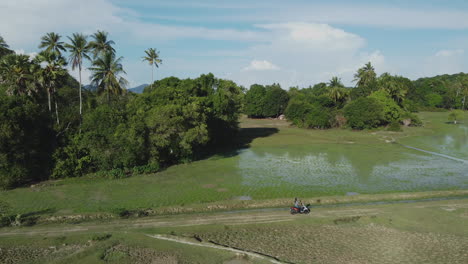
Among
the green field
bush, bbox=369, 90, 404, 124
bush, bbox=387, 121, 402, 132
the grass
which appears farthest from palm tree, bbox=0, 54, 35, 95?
bush, bbox=369, 90, 404, 124

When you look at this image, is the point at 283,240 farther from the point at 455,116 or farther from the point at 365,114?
the point at 455,116

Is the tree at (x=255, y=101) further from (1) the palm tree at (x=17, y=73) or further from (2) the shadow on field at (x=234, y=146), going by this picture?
(1) the palm tree at (x=17, y=73)

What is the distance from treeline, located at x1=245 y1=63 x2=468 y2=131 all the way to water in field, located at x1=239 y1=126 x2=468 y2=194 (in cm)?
1997

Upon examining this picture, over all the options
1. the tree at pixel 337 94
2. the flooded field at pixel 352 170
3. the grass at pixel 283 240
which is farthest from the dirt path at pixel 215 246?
the tree at pixel 337 94

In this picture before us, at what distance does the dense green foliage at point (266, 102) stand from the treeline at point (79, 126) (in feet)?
214

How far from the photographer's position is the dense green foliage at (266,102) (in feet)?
349

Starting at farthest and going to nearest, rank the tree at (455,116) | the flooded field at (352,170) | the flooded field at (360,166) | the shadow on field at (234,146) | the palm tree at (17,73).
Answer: the tree at (455,116), the shadow on field at (234,146), the palm tree at (17,73), the flooded field at (360,166), the flooded field at (352,170)

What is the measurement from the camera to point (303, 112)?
8262 centimetres

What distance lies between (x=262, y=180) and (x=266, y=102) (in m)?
74.3

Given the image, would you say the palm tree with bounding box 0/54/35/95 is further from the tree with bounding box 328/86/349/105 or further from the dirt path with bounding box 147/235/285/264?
the tree with bounding box 328/86/349/105

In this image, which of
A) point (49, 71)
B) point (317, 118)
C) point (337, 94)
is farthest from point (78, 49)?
point (337, 94)

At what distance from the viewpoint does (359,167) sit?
132 feet

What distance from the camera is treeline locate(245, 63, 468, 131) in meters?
75.4

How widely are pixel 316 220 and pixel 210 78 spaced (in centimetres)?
4435
